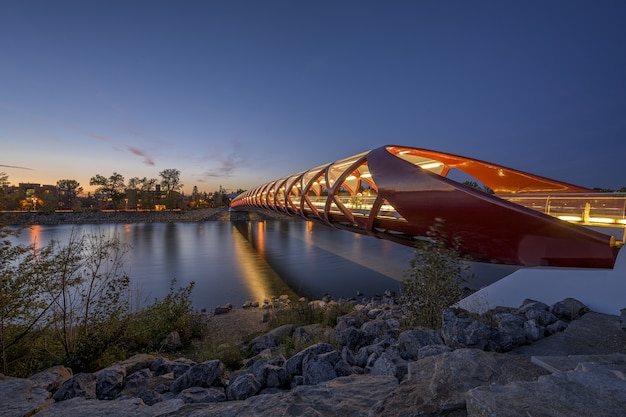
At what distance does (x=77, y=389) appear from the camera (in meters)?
3.45

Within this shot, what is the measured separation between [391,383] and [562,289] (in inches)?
232

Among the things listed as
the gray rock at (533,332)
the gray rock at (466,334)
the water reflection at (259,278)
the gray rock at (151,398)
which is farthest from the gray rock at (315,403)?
the water reflection at (259,278)

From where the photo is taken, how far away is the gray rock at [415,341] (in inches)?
145

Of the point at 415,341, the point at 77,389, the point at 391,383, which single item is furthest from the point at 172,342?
the point at 391,383

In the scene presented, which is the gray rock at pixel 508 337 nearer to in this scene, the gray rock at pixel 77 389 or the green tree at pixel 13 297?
the gray rock at pixel 77 389

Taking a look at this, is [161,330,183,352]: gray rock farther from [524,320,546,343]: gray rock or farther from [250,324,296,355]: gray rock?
[524,320,546,343]: gray rock

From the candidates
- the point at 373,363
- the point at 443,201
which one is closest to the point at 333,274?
the point at 443,201

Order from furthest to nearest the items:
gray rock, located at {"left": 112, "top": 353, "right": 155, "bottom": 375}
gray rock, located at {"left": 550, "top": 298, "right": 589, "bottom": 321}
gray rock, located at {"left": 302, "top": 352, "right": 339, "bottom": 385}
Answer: gray rock, located at {"left": 550, "top": 298, "right": 589, "bottom": 321} → gray rock, located at {"left": 112, "top": 353, "right": 155, "bottom": 375} → gray rock, located at {"left": 302, "top": 352, "right": 339, "bottom": 385}

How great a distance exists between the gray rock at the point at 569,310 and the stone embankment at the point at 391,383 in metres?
0.24

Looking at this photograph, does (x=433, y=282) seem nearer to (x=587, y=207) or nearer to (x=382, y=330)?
(x=382, y=330)

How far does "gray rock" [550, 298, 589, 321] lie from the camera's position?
16.8 feet

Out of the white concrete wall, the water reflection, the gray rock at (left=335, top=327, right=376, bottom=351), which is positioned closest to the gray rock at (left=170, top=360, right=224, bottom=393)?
the gray rock at (left=335, top=327, right=376, bottom=351)

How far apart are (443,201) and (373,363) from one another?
338cm

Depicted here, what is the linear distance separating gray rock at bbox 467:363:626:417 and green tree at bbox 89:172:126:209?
98.9 m
